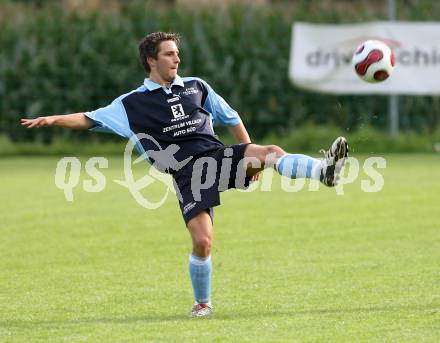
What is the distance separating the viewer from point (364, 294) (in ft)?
26.4

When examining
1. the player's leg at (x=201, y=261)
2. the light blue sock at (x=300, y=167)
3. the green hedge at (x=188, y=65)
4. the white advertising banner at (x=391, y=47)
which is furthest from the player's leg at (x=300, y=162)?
the green hedge at (x=188, y=65)

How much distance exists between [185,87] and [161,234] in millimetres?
4090

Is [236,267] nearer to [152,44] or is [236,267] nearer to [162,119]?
[162,119]

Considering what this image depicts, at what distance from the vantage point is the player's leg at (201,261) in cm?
738

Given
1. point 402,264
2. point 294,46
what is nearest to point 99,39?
point 294,46

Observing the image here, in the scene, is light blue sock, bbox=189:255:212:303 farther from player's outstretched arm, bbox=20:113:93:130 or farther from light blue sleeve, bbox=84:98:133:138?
player's outstretched arm, bbox=20:113:93:130

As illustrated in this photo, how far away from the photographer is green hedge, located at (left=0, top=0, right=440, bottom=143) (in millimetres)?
23562

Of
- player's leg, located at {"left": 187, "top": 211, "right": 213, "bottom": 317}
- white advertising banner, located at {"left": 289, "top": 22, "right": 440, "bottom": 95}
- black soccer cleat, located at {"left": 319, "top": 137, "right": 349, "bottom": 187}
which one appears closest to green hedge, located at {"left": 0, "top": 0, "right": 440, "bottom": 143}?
white advertising banner, located at {"left": 289, "top": 22, "right": 440, "bottom": 95}

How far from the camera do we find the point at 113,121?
7.75 meters

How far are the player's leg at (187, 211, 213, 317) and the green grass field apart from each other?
14cm

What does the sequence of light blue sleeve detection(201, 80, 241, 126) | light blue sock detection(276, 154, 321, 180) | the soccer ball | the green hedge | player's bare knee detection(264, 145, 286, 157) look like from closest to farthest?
1. light blue sock detection(276, 154, 321, 180)
2. player's bare knee detection(264, 145, 286, 157)
3. light blue sleeve detection(201, 80, 241, 126)
4. the soccer ball
5. the green hedge

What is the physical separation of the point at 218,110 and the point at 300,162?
3.49ft

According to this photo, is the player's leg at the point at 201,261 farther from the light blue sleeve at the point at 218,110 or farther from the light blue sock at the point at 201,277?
the light blue sleeve at the point at 218,110

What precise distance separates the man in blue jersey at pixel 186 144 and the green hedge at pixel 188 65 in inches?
620
